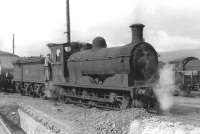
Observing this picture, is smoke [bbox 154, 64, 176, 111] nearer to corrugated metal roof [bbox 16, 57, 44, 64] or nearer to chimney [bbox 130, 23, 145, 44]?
chimney [bbox 130, 23, 145, 44]

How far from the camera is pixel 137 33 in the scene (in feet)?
45.8

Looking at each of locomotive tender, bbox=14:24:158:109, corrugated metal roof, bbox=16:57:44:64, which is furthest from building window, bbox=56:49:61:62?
corrugated metal roof, bbox=16:57:44:64

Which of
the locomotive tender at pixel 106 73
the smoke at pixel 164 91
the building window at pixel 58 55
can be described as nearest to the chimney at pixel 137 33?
the locomotive tender at pixel 106 73

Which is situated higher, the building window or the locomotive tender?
the building window

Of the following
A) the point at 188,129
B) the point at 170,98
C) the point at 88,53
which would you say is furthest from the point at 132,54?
the point at 188,129

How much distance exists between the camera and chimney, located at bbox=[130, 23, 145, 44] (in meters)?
13.8

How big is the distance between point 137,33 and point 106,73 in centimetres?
234

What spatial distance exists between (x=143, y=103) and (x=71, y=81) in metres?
5.55

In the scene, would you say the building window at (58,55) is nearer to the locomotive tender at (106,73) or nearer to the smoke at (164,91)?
the locomotive tender at (106,73)

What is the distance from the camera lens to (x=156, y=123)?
9133 mm

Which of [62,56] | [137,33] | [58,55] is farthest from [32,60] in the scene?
[137,33]

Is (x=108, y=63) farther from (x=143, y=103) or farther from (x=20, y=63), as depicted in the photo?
(x=20, y=63)

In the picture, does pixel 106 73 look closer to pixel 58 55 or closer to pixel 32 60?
pixel 58 55

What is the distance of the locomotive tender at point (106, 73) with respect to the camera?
43.8ft
